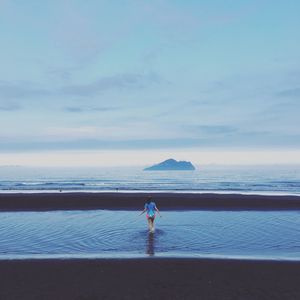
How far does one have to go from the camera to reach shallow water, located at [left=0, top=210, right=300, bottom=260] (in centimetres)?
1293

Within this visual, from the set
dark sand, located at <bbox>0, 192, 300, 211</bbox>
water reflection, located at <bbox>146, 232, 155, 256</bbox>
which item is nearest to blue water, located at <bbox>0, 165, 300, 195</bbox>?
dark sand, located at <bbox>0, 192, 300, 211</bbox>

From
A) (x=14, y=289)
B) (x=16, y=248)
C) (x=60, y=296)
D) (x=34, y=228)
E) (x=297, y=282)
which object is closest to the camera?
(x=60, y=296)

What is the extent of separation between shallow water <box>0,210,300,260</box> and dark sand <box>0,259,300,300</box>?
4.33 ft

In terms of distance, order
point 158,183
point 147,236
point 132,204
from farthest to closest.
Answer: point 158,183
point 132,204
point 147,236

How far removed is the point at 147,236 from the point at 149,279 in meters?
6.56

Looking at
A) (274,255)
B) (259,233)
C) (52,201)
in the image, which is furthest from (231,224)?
(52,201)

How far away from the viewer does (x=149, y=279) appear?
9.41 metres

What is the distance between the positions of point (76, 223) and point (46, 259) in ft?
29.3

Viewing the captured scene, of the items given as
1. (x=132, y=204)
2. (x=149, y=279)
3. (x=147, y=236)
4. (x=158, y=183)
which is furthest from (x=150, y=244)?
(x=158, y=183)

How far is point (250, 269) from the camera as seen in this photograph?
33.8 ft

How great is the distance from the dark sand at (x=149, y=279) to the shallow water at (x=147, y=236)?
1320mm

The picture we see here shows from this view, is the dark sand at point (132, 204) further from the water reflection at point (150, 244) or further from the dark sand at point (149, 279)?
the dark sand at point (149, 279)

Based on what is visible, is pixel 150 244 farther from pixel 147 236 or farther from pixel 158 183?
pixel 158 183

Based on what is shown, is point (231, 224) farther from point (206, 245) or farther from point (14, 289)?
point (14, 289)
